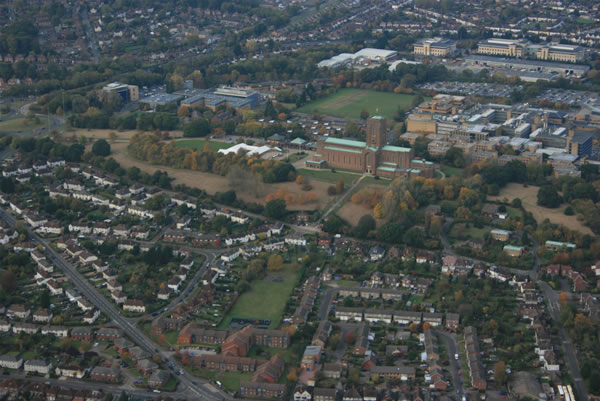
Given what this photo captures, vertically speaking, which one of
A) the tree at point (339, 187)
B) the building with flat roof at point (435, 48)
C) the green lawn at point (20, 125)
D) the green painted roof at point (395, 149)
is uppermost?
the green painted roof at point (395, 149)

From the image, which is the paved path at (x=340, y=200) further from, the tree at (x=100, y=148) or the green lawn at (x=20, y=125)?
the green lawn at (x=20, y=125)

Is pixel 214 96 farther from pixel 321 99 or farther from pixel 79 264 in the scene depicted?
pixel 79 264

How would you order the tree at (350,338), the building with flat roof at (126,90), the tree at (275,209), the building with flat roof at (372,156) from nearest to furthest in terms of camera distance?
the tree at (350,338)
the tree at (275,209)
the building with flat roof at (372,156)
the building with flat roof at (126,90)

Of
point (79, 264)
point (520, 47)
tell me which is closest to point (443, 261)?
point (79, 264)

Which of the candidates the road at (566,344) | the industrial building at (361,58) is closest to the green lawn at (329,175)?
the road at (566,344)

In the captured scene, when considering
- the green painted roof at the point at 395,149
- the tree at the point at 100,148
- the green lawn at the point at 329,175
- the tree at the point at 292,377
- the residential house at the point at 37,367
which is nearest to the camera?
the tree at the point at 292,377

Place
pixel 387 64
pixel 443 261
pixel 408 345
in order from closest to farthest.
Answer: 1. pixel 408 345
2. pixel 443 261
3. pixel 387 64
